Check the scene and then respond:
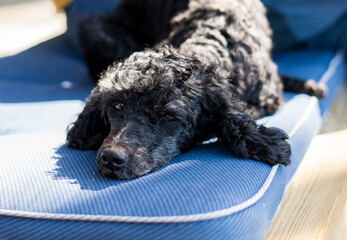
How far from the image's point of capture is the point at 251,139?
1997 millimetres

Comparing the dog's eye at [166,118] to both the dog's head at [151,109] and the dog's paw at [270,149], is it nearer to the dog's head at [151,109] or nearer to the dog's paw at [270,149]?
the dog's head at [151,109]

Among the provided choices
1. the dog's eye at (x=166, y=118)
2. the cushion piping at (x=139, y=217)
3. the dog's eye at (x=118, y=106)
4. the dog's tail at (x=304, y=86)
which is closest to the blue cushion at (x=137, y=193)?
the cushion piping at (x=139, y=217)

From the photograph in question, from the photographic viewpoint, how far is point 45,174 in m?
1.87

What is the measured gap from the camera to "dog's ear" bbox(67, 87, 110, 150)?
226 centimetres

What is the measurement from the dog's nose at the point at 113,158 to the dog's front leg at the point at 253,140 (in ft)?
1.95

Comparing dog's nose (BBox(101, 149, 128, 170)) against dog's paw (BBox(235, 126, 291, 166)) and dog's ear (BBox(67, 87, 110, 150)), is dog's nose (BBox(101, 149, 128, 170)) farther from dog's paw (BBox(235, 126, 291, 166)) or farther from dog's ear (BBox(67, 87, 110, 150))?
dog's paw (BBox(235, 126, 291, 166))

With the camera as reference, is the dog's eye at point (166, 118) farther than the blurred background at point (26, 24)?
No

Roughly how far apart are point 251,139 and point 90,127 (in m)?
0.98

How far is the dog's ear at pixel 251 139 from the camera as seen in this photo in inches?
78.2

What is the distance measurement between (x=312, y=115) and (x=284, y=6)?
5.26 ft

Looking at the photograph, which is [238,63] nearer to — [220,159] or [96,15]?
[220,159]

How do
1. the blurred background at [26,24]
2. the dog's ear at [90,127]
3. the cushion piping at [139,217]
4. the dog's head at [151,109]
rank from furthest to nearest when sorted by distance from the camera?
the blurred background at [26,24], the dog's ear at [90,127], the dog's head at [151,109], the cushion piping at [139,217]

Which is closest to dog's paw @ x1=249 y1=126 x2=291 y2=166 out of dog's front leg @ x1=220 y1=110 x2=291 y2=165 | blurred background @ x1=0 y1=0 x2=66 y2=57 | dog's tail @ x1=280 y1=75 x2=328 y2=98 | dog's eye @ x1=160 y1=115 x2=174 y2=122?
dog's front leg @ x1=220 y1=110 x2=291 y2=165

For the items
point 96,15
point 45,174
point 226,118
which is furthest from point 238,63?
point 96,15
